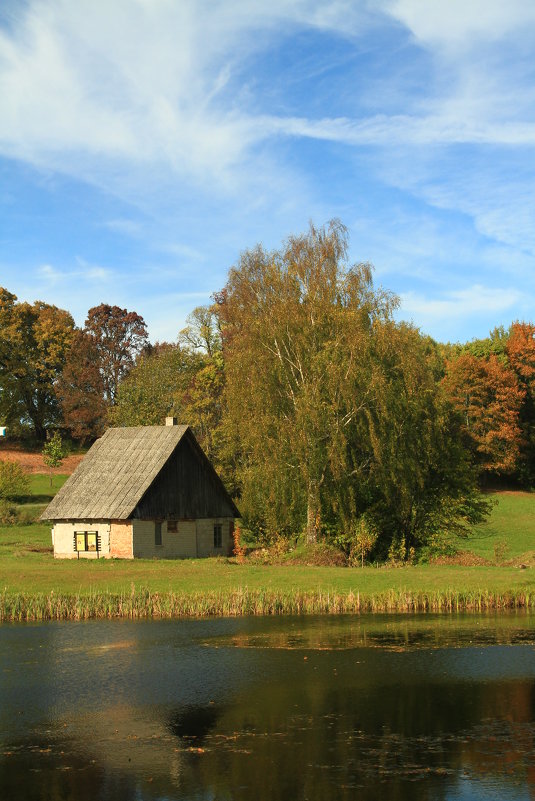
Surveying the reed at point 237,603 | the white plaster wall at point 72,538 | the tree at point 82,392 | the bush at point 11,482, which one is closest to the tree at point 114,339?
the tree at point 82,392

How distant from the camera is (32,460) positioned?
304ft

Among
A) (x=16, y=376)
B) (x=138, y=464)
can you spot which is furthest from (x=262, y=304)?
(x=16, y=376)

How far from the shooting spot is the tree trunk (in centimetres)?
4819

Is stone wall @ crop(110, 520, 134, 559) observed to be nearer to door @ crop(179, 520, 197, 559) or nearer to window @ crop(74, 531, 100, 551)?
window @ crop(74, 531, 100, 551)

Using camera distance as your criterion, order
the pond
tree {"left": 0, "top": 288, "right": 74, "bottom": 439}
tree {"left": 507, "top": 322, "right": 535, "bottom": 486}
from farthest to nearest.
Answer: tree {"left": 0, "top": 288, "right": 74, "bottom": 439} → tree {"left": 507, "top": 322, "right": 535, "bottom": 486} → the pond

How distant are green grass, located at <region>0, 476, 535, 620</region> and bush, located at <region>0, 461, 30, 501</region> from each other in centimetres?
2328

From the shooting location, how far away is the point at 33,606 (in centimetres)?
3247

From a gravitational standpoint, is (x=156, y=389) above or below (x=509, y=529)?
above

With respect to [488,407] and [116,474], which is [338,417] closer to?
[116,474]

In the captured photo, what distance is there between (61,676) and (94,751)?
21.6 ft

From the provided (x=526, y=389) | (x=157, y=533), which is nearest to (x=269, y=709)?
(x=157, y=533)

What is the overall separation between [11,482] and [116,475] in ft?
64.3

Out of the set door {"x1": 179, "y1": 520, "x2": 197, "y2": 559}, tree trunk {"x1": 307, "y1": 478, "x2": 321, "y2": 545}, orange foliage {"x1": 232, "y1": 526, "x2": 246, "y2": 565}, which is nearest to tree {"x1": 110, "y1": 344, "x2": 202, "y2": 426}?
A: orange foliage {"x1": 232, "y1": 526, "x2": 246, "y2": 565}

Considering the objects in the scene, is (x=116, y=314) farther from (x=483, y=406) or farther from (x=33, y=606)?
(x=33, y=606)
